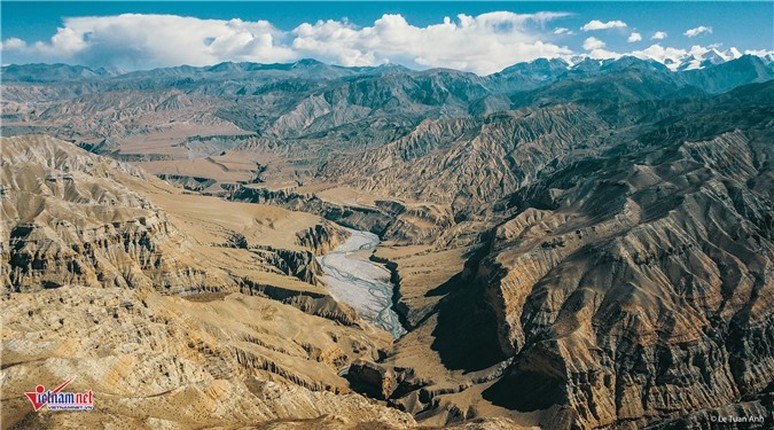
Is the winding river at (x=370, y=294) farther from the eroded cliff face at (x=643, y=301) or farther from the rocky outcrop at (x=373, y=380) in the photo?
the eroded cliff face at (x=643, y=301)

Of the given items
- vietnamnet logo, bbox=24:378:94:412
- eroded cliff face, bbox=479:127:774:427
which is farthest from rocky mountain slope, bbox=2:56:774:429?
vietnamnet logo, bbox=24:378:94:412

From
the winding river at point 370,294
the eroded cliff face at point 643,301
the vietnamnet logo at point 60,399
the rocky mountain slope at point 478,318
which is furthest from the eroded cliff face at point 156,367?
the winding river at point 370,294

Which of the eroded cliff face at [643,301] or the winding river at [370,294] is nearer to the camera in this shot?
the eroded cliff face at [643,301]

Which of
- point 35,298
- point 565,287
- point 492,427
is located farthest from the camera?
point 565,287

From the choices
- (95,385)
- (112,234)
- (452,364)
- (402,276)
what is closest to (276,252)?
(402,276)

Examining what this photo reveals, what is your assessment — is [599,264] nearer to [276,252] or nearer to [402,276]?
[402,276]

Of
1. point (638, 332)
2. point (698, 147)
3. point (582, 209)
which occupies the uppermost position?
point (698, 147)

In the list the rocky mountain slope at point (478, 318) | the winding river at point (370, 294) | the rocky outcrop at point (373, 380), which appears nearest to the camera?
the rocky mountain slope at point (478, 318)
